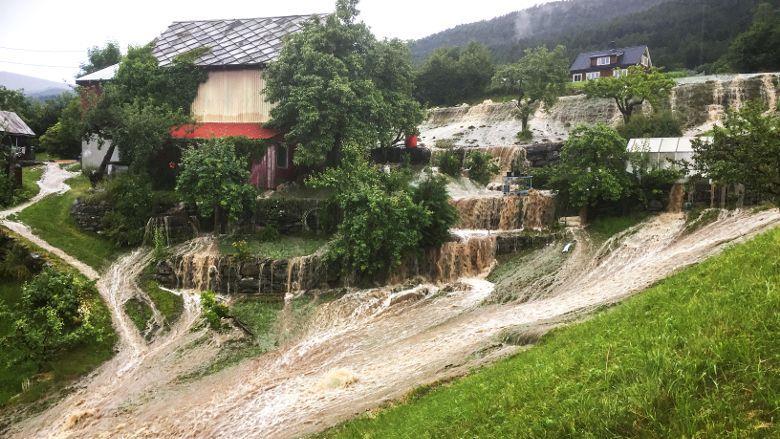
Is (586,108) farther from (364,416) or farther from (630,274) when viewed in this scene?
(364,416)

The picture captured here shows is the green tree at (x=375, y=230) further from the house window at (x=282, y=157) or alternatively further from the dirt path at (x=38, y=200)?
the dirt path at (x=38, y=200)

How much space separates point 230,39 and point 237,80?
4265mm

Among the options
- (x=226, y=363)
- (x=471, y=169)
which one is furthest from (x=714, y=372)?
(x=471, y=169)

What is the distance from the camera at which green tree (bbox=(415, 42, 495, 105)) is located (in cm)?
6019

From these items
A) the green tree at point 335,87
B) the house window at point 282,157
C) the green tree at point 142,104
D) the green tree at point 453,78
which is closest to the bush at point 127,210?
the green tree at point 142,104

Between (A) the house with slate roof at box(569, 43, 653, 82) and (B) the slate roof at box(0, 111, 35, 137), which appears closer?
(B) the slate roof at box(0, 111, 35, 137)

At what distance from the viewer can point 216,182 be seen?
85.0 feet

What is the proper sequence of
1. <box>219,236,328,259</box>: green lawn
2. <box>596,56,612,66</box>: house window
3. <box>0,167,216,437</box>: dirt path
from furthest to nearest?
1. <box>596,56,612,66</box>: house window
2. <box>219,236,328,259</box>: green lawn
3. <box>0,167,216,437</box>: dirt path

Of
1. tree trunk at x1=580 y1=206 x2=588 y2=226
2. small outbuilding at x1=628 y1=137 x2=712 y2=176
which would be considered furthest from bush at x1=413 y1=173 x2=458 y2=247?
small outbuilding at x1=628 y1=137 x2=712 y2=176

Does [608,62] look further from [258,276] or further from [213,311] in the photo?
[213,311]

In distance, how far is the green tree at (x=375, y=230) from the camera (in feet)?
73.9

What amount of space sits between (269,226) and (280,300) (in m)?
5.15

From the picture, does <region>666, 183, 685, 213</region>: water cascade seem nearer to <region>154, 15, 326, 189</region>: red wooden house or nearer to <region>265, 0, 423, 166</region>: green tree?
<region>265, 0, 423, 166</region>: green tree

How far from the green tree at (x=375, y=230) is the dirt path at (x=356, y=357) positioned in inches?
53.7
